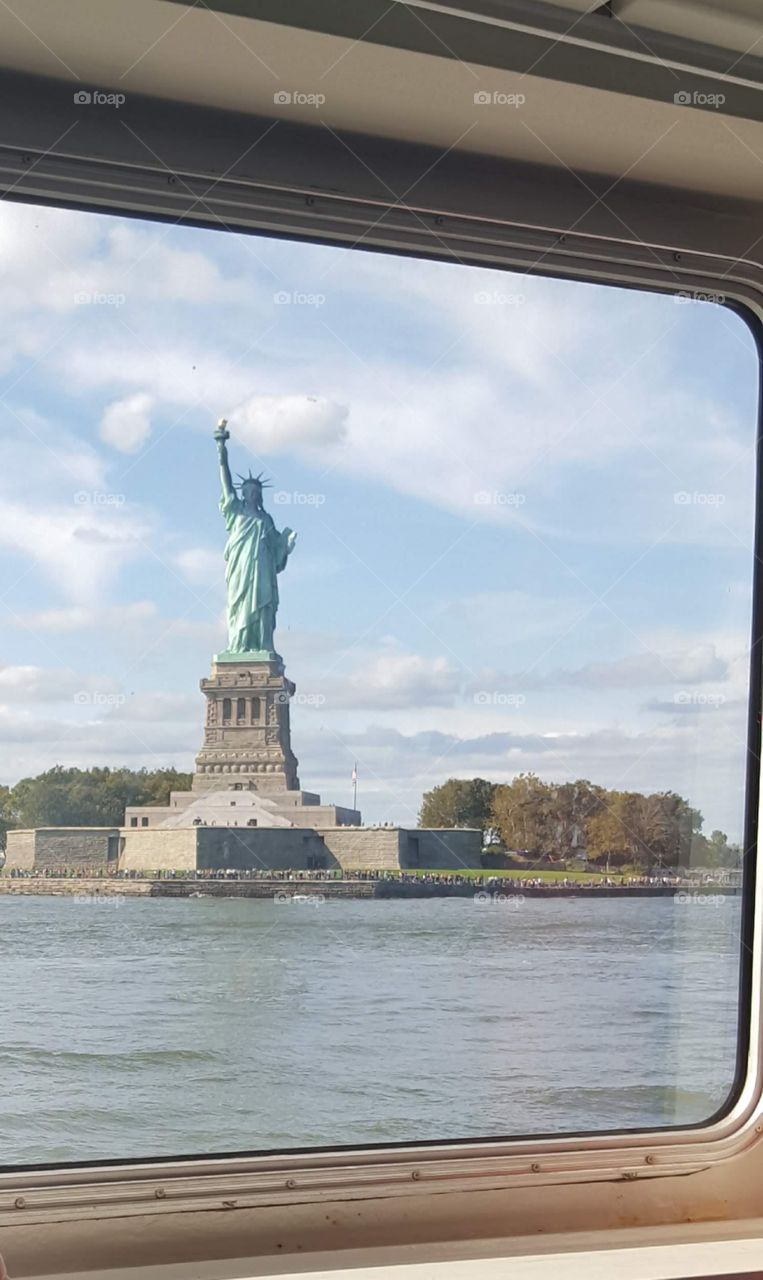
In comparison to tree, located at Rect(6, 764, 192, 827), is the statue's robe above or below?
above

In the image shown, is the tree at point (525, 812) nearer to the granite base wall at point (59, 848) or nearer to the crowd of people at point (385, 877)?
the crowd of people at point (385, 877)

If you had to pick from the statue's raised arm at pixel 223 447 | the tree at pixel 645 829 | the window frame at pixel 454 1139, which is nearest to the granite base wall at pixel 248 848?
the tree at pixel 645 829

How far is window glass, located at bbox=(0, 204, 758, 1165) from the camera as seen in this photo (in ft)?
8.39

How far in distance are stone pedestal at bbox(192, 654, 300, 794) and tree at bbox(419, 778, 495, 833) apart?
41 centimetres

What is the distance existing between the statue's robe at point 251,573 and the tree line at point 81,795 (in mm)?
450

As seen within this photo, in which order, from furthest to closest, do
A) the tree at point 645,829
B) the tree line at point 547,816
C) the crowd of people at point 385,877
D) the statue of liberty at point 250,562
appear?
the statue of liberty at point 250,562 → the tree line at point 547,816 → the crowd of people at point 385,877 → the tree at point 645,829

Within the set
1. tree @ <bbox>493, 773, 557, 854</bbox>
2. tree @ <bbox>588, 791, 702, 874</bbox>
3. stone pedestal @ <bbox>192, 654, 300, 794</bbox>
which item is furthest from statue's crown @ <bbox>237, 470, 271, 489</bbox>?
tree @ <bbox>588, 791, 702, 874</bbox>

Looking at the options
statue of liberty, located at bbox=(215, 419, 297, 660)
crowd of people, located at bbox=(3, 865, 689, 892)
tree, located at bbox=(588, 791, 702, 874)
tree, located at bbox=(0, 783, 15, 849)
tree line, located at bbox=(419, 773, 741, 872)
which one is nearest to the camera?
tree, located at bbox=(0, 783, 15, 849)

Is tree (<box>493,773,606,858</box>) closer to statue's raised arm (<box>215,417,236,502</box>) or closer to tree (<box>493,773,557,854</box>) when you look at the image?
tree (<box>493,773,557,854</box>)

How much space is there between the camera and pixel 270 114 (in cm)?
200

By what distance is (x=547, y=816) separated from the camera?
3260 mm

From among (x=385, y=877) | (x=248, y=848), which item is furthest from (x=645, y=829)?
(x=248, y=848)

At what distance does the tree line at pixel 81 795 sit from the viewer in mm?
2531

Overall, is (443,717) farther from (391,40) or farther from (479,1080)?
(391,40)
